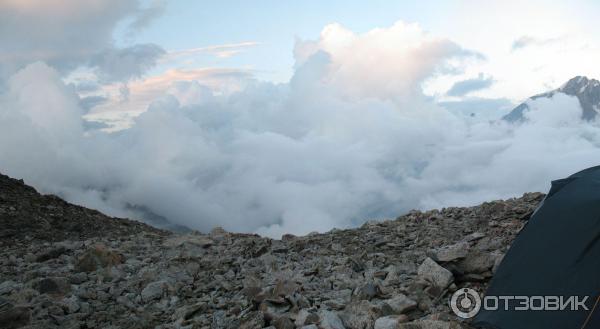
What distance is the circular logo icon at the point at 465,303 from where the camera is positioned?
8568 millimetres

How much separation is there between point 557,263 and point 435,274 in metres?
2.39

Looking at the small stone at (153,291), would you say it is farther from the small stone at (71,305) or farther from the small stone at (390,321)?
the small stone at (390,321)

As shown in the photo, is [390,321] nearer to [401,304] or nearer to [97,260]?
[401,304]

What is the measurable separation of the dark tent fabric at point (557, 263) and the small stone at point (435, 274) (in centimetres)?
93

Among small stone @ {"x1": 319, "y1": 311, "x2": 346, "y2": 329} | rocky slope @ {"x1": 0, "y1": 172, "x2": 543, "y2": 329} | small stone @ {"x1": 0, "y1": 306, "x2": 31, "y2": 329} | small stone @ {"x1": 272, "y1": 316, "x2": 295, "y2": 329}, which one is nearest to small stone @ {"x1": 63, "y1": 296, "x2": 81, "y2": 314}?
rocky slope @ {"x1": 0, "y1": 172, "x2": 543, "y2": 329}

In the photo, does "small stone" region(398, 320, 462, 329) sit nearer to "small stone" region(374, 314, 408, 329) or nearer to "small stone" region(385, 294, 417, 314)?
"small stone" region(374, 314, 408, 329)

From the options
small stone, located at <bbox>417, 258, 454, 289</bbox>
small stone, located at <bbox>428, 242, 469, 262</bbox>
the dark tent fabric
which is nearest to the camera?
the dark tent fabric

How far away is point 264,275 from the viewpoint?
42.3 feet

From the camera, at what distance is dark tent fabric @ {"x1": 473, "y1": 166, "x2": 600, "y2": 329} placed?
25.0 ft

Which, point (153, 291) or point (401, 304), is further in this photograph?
point (153, 291)

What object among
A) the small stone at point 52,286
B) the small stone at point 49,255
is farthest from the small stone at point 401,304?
the small stone at point 49,255

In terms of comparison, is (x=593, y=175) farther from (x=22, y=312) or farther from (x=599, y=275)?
(x=22, y=312)

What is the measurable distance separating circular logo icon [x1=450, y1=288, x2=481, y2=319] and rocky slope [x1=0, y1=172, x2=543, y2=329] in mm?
203

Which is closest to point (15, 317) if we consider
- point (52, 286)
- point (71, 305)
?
point (71, 305)
